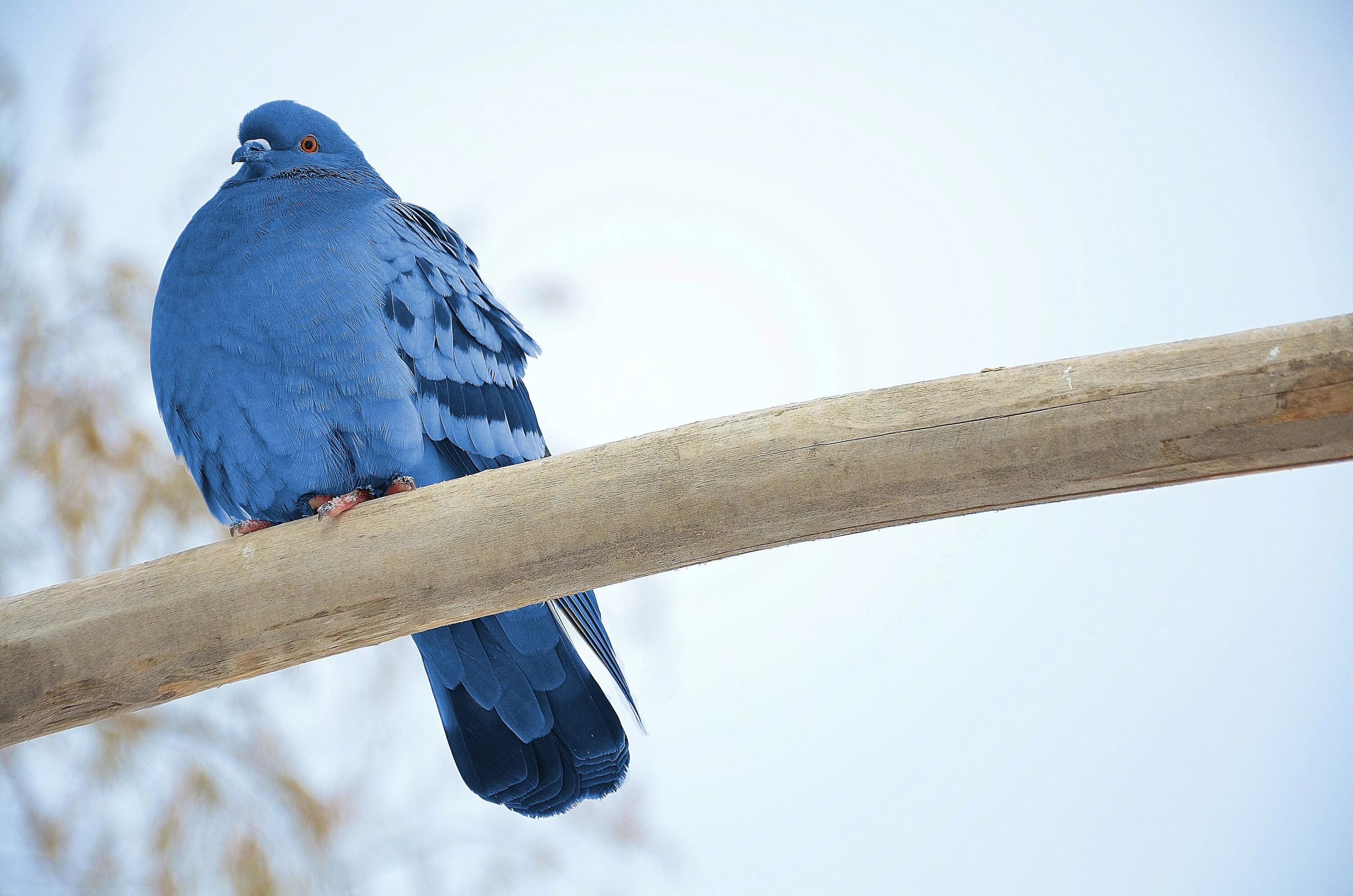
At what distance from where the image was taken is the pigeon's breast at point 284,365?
183 centimetres

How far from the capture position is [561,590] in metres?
1.54

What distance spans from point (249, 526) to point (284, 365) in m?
0.32

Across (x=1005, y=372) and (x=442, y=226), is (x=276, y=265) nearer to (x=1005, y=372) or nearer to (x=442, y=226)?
(x=442, y=226)

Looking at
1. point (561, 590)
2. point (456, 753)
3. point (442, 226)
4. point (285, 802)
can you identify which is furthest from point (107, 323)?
point (561, 590)

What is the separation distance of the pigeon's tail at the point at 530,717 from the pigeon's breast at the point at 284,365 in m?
0.38

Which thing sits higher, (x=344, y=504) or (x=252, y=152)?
(x=252, y=152)

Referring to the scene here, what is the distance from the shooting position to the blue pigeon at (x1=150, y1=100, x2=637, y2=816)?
1842 millimetres

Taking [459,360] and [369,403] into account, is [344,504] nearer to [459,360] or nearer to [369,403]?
[369,403]

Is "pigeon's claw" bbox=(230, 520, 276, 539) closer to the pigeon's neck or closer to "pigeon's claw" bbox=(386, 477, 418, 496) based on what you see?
"pigeon's claw" bbox=(386, 477, 418, 496)

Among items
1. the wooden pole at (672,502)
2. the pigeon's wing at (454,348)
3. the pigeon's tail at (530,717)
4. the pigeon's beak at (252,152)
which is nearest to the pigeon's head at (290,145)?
the pigeon's beak at (252,152)

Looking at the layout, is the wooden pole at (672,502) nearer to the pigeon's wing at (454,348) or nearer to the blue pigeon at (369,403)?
the blue pigeon at (369,403)

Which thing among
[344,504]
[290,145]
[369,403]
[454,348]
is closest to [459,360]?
[454,348]

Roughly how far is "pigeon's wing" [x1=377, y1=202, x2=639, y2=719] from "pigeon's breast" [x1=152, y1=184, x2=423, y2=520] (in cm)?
5

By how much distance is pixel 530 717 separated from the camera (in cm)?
197
